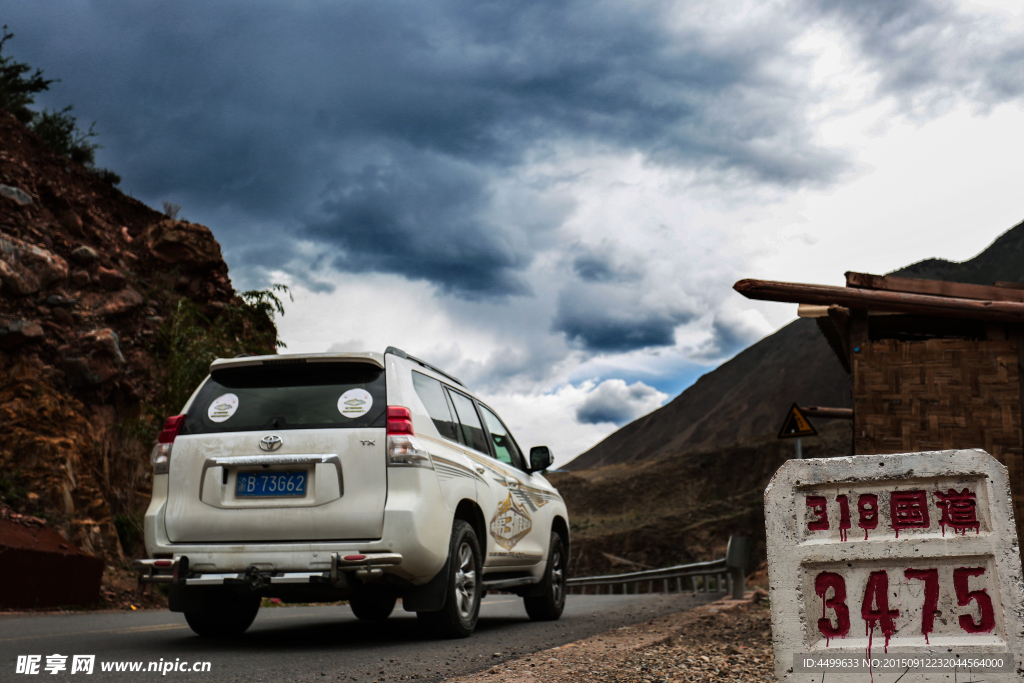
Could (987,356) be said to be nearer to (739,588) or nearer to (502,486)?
(502,486)

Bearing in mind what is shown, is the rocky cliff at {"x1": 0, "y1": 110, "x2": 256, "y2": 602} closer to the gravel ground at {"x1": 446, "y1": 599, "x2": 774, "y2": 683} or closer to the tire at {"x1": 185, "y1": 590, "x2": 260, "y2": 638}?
the tire at {"x1": 185, "y1": 590, "x2": 260, "y2": 638}

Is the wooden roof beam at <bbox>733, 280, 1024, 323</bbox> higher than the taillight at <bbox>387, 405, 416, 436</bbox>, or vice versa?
the wooden roof beam at <bbox>733, 280, 1024, 323</bbox>

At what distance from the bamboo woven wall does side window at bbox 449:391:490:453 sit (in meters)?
3.08

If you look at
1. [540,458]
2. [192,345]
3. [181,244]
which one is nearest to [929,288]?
[540,458]

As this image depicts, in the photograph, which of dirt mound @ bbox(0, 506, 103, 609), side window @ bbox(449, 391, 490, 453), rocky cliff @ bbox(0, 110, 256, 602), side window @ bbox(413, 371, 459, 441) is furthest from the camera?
rocky cliff @ bbox(0, 110, 256, 602)

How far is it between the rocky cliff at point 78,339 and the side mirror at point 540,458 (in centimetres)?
689

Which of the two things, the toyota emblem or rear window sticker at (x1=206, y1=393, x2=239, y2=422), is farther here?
rear window sticker at (x1=206, y1=393, x2=239, y2=422)

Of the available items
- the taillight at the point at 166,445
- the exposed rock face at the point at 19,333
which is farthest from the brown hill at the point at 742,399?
the taillight at the point at 166,445

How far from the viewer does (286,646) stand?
5645mm

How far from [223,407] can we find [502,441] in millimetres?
2701

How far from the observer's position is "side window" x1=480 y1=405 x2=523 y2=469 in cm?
728

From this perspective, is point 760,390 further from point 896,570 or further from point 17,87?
point 896,570

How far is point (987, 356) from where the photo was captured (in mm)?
6887

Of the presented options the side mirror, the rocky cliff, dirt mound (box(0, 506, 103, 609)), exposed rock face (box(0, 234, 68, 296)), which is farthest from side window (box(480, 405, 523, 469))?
exposed rock face (box(0, 234, 68, 296))
